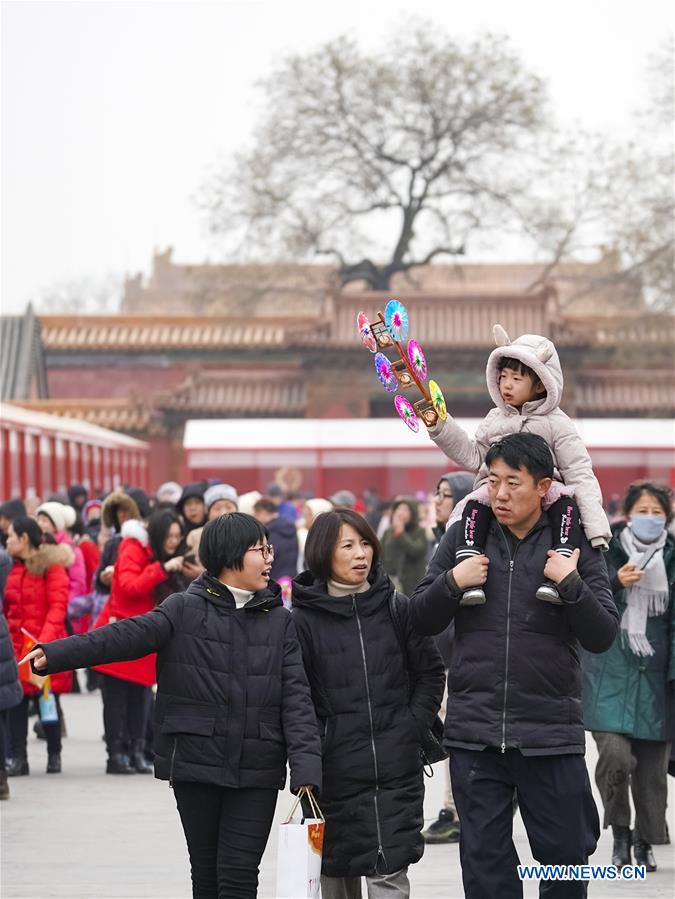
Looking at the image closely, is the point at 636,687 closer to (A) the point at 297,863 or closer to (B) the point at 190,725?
(B) the point at 190,725

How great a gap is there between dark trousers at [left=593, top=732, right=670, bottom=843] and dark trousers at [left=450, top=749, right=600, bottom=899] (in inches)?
73.4

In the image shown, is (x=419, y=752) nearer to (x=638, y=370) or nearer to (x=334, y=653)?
(x=334, y=653)

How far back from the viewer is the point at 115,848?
7.00 meters

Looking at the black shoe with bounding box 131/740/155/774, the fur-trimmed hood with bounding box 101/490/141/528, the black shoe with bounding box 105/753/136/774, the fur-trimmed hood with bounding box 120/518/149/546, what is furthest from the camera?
the fur-trimmed hood with bounding box 101/490/141/528

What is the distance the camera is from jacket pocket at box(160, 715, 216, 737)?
4.46 meters

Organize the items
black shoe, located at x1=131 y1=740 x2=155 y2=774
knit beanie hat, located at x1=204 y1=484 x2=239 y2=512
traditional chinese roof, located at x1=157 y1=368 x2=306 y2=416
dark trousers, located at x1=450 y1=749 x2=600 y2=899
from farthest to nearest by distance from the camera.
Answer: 1. traditional chinese roof, located at x1=157 y1=368 x2=306 y2=416
2. knit beanie hat, located at x1=204 y1=484 x2=239 y2=512
3. black shoe, located at x1=131 y1=740 x2=155 y2=774
4. dark trousers, located at x1=450 y1=749 x2=600 y2=899

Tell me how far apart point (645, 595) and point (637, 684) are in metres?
0.33

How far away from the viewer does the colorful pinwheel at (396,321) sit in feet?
15.1

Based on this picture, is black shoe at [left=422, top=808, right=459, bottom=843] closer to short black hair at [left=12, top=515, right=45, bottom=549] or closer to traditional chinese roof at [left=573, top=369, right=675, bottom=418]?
short black hair at [left=12, top=515, right=45, bottom=549]

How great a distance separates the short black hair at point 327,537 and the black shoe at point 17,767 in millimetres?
4835

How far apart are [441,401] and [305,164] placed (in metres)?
30.6

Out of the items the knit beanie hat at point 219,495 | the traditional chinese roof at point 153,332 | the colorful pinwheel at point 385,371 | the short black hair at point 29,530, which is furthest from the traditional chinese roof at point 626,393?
the colorful pinwheel at point 385,371

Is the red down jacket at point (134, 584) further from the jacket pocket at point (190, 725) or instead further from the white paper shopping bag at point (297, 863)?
the white paper shopping bag at point (297, 863)

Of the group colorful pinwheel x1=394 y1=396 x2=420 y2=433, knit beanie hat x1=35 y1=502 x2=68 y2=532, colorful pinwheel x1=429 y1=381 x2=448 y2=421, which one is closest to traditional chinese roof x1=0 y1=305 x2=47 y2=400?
knit beanie hat x1=35 y1=502 x2=68 y2=532
